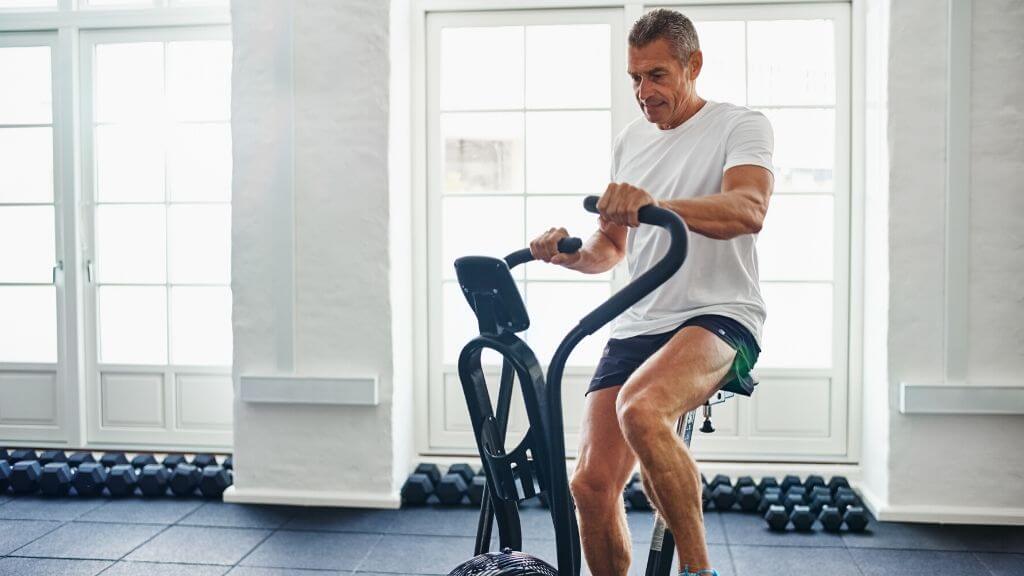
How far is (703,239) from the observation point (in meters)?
2.07

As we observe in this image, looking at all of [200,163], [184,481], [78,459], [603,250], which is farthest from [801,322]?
[78,459]

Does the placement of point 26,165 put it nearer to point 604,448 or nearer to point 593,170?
point 593,170

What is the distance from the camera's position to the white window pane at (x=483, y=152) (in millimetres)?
4074

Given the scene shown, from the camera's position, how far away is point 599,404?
212 centimetres

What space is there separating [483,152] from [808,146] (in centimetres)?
146

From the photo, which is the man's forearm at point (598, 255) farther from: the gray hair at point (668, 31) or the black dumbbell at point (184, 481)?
the black dumbbell at point (184, 481)

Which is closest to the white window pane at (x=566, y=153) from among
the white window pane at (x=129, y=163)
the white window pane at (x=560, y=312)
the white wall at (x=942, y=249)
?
the white window pane at (x=560, y=312)

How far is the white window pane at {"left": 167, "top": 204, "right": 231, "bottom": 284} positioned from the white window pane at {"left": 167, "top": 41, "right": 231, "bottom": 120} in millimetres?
470

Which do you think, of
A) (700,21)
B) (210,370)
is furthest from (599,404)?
(210,370)

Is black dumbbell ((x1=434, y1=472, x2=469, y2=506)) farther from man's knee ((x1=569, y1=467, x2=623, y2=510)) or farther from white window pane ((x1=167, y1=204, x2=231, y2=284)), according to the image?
→ man's knee ((x1=569, y1=467, x2=623, y2=510))

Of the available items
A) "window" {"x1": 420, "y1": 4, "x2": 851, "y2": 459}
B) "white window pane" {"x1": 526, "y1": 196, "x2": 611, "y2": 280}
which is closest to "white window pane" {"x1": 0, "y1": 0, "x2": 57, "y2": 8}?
"window" {"x1": 420, "y1": 4, "x2": 851, "y2": 459}

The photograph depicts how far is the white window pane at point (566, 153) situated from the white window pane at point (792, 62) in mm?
722

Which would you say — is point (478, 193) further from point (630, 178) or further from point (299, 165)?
point (630, 178)

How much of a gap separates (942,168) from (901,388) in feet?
2.86
